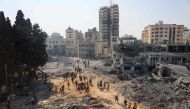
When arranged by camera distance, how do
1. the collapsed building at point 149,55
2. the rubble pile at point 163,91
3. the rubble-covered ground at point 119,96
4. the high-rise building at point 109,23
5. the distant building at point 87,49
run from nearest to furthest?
the rubble-covered ground at point 119,96 → the rubble pile at point 163,91 → the collapsed building at point 149,55 → the distant building at point 87,49 → the high-rise building at point 109,23

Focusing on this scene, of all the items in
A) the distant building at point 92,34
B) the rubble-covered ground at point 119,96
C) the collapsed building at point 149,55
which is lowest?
the rubble-covered ground at point 119,96

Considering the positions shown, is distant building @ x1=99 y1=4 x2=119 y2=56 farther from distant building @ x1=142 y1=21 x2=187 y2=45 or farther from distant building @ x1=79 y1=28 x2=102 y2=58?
distant building @ x1=142 y1=21 x2=187 y2=45

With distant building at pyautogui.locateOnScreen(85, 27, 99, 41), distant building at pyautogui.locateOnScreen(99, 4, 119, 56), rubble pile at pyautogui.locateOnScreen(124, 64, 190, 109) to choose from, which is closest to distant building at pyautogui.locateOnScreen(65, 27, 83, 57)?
distant building at pyautogui.locateOnScreen(85, 27, 99, 41)

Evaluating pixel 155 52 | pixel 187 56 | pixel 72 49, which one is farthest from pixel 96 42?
pixel 187 56

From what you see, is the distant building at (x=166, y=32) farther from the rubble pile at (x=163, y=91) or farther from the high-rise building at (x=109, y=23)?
the rubble pile at (x=163, y=91)

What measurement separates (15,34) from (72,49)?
312 ft

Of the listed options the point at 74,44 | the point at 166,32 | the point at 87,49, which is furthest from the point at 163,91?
the point at 74,44

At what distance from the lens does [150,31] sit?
130 metres

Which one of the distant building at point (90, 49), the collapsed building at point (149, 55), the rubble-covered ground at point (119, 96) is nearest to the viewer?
the rubble-covered ground at point (119, 96)

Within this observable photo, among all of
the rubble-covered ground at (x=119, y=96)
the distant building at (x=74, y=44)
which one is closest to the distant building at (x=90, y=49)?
the distant building at (x=74, y=44)

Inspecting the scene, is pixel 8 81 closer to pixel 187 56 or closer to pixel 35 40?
pixel 35 40

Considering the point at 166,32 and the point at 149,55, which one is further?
the point at 166,32

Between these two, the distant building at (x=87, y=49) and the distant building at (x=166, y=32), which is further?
the distant building at (x=87, y=49)

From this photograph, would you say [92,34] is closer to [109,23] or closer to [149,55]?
[109,23]
